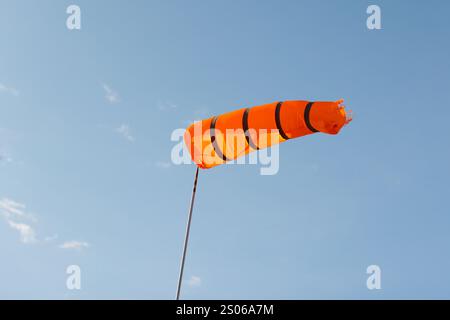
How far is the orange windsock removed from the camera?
1248 cm

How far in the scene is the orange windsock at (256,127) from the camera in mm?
12477

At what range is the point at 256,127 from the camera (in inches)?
536

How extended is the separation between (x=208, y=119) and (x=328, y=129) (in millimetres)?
4392

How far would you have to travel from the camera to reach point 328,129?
12.5 metres
